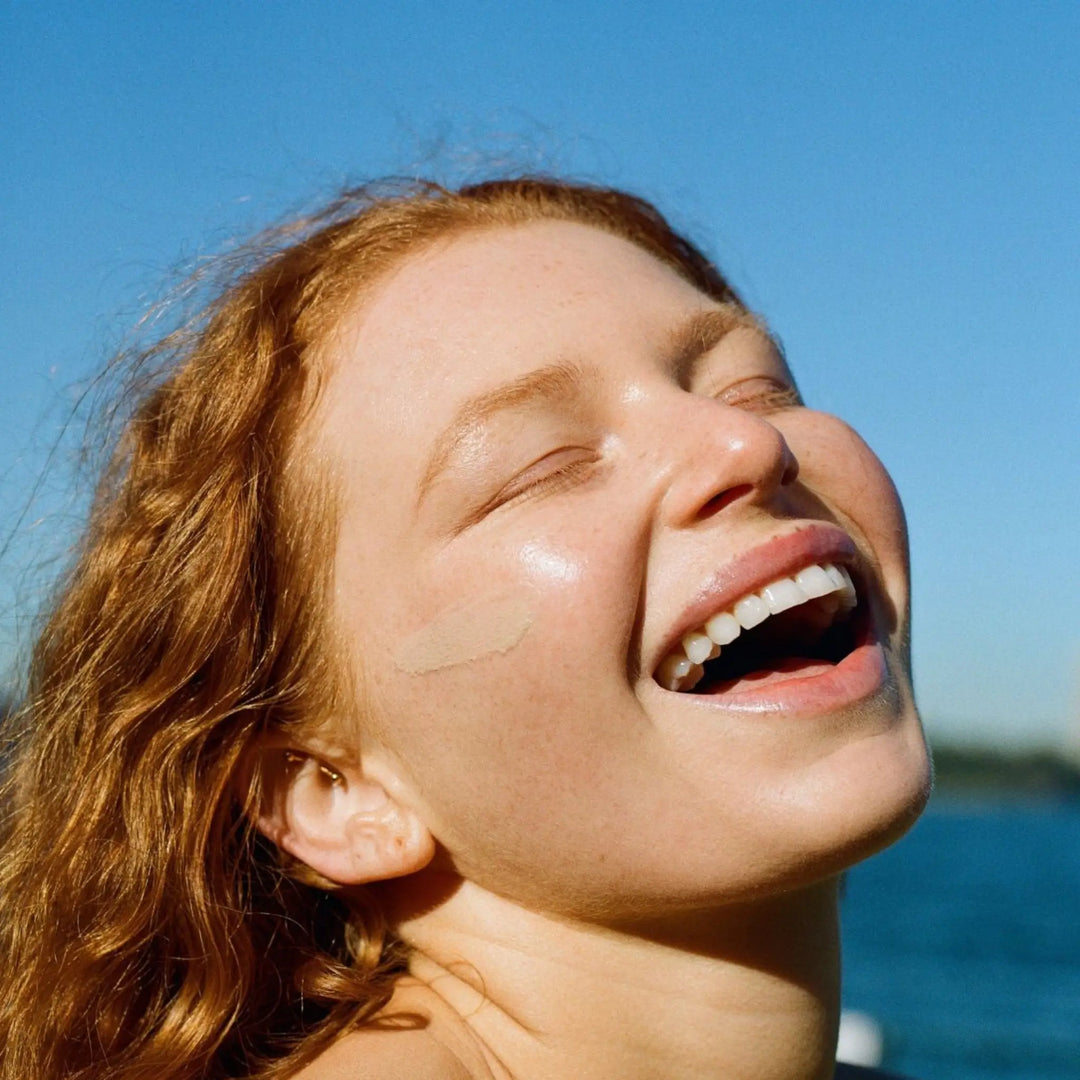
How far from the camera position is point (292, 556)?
2648mm

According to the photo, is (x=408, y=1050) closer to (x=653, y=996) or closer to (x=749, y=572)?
(x=653, y=996)

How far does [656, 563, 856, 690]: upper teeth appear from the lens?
228cm

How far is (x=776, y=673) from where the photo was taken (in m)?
2.48

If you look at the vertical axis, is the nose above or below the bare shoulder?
above

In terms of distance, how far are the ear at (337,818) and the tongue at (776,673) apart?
2.12ft

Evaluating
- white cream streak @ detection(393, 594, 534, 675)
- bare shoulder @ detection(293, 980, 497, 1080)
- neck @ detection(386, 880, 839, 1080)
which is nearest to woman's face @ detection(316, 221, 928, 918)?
white cream streak @ detection(393, 594, 534, 675)

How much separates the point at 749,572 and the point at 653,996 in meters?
0.82

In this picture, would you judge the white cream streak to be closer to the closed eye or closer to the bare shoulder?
the closed eye

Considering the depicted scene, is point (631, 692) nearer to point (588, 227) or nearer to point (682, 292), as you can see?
point (682, 292)

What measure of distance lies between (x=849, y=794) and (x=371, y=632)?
93 centimetres

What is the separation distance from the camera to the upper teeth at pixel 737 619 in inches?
89.8

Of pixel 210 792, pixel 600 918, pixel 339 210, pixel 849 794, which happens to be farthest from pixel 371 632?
pixel 339 210

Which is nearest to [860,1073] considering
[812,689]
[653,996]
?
[653,996]

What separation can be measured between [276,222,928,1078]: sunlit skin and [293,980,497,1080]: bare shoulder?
5 centimetres
